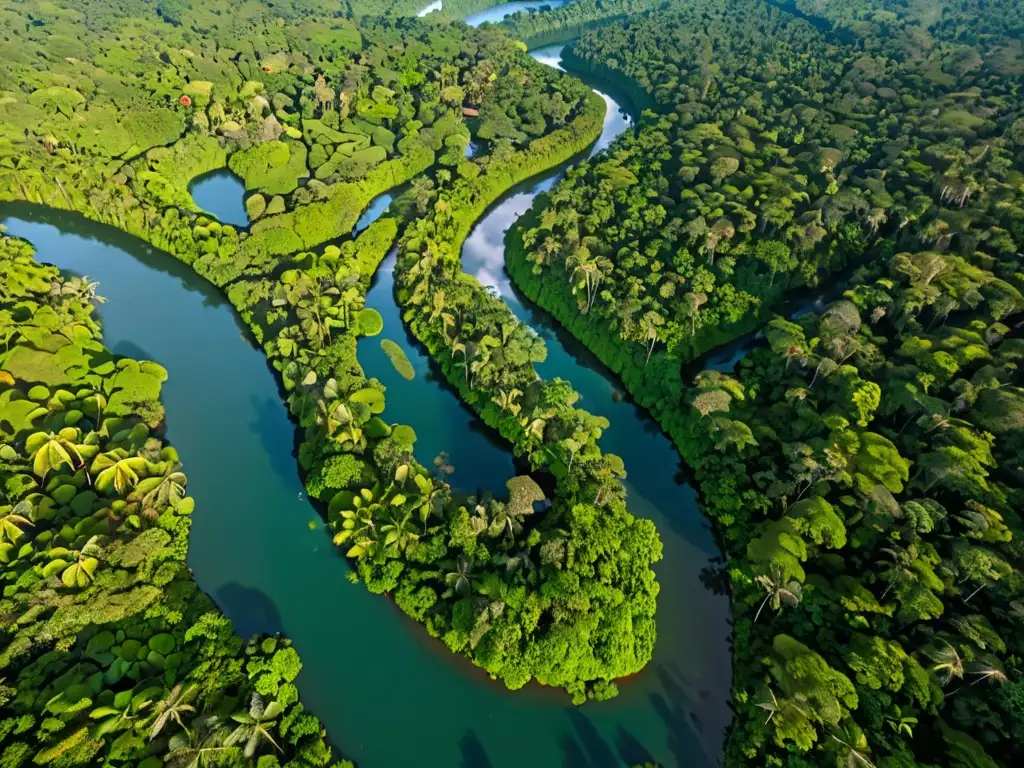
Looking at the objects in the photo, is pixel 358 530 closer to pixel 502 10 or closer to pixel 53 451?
pixel 53 451

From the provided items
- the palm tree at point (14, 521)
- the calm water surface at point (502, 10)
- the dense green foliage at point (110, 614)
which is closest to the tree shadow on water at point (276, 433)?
the dense green foliage at point (110, 614)

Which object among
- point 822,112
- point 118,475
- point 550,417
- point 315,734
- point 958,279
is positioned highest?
point 822,112

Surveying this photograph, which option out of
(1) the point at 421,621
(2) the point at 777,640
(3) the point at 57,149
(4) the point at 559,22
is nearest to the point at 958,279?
(2) the point at 777,640

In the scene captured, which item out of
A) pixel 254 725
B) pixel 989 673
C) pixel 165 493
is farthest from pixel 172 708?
pixel 989 673

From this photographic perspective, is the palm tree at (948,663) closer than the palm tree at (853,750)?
No

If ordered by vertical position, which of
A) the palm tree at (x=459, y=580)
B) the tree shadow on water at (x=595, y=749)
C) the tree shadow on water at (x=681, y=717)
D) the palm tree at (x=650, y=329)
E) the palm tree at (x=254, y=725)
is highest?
the palm tree at (x=650, y=329)

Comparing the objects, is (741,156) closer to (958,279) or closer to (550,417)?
(958,279)

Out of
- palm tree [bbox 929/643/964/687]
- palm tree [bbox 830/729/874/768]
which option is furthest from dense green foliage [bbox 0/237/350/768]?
palm tree [bbox 929/643/964/687]

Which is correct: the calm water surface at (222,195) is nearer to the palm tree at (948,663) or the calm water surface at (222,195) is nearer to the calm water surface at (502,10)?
the palm tree at (948,663)
